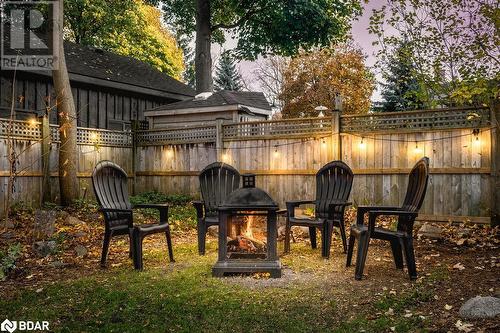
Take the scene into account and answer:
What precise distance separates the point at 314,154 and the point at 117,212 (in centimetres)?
521

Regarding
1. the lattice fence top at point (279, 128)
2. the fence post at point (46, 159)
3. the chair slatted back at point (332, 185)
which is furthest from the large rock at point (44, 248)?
the lattice fence top at point (279, 128)

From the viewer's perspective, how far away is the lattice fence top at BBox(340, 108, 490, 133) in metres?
7.55

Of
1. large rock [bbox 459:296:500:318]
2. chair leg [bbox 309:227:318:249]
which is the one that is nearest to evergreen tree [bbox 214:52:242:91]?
chair leg [bbox 309:227:318:249]

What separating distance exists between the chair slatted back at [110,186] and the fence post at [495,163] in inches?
233

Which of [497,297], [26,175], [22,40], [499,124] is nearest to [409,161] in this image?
[499,124]

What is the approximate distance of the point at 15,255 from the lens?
5.41 metres

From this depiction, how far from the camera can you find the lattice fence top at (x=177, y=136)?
10695mm

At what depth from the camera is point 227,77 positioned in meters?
27.1

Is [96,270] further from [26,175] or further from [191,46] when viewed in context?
[191,46]

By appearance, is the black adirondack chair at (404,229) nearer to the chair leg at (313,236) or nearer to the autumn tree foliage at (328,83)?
the chair leg at (313,236)

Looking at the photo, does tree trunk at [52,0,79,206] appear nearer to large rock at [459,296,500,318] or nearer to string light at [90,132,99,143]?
string light at [90,132,99,143]

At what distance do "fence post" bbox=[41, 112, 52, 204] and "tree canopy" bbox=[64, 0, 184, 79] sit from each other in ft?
25.7

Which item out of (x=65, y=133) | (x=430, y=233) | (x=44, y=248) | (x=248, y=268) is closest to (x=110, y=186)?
(x=44, y=248)

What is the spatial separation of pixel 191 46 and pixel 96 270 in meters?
36.2
